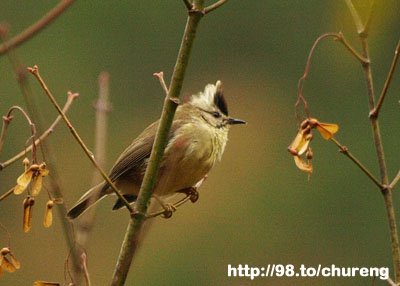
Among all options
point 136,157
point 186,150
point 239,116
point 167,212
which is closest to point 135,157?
point 136,157

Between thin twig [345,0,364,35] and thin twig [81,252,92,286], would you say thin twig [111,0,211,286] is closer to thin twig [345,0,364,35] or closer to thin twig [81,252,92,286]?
thin twig [81,252,92,286]

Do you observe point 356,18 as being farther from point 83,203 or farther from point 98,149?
point 83,203

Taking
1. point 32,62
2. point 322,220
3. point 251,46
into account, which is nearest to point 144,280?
point 322,220

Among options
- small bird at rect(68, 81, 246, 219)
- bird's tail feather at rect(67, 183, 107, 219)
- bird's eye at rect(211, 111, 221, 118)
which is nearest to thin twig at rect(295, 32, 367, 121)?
small bird at rect(68, 81, 246, 219)

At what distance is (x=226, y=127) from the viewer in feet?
→ 15.8

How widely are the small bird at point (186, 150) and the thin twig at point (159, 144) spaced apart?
1.25 metres

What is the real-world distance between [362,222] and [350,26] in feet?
50.5

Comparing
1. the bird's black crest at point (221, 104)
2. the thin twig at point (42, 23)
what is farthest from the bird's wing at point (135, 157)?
the thin twig at point (42, 23)

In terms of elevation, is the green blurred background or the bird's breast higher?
the green blurred background

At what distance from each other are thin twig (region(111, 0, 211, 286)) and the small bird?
1248 mm

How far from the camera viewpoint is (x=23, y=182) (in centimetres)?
268

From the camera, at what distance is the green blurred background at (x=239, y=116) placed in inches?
639

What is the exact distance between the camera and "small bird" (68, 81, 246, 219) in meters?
4.25

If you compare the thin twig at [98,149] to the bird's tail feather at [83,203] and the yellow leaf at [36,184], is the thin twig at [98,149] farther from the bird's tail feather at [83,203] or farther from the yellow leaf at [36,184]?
the bird's tail feather at [83,203]
